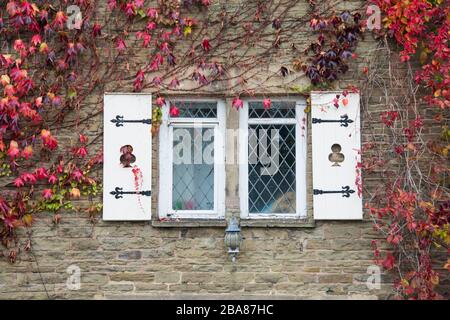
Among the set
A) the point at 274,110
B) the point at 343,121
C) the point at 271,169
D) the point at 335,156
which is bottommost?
the point at 271,169

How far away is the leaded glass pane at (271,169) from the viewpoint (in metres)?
8.76

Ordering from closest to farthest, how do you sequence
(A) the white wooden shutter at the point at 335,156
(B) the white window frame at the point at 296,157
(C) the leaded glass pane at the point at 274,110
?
(A) the white wooden shutter at the point at 335,156 < (B) the white window frame at the point at 296,157 < (C) the leaded glass pane at the point at 274,110

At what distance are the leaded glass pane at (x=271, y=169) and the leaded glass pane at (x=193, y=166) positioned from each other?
45 centimetres

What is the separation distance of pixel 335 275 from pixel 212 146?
1.92 meters

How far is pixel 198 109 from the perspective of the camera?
8.84m

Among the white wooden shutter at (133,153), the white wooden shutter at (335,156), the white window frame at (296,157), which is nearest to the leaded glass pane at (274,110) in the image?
the white window frame at (296,157)

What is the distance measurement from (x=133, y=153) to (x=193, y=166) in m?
0.69

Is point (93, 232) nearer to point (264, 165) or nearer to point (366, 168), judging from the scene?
point (264, 165)

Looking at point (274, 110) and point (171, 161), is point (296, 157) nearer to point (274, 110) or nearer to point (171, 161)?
point (274, 110)

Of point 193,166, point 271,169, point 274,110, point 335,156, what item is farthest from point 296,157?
point 193,166

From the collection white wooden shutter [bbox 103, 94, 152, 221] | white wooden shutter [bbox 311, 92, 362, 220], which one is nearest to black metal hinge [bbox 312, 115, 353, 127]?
white wooden shutter [bbox 311, 92, 362, 220]

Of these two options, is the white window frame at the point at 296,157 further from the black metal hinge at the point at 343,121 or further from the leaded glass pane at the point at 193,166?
the leaded glass pane at the point at 193,166

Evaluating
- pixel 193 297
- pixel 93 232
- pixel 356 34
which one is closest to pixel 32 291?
pixel 93 232

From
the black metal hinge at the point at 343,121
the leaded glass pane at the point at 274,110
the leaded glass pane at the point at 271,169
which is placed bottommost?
the leaded glass pane at the point at 271,169
